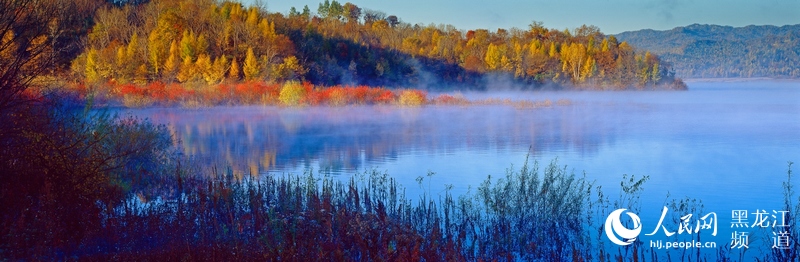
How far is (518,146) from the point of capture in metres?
15.0

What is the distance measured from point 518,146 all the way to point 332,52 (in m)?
29.1

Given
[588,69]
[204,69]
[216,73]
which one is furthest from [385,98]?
[588,69]

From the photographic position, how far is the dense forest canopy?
1236 inches

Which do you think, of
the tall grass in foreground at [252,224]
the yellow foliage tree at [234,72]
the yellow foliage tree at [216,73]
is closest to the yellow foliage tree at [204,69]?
the yellow foliage tree at [216,73]

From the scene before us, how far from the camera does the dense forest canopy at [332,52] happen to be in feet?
103

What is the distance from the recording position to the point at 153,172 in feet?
29.5

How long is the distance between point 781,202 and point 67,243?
7855 millimetres

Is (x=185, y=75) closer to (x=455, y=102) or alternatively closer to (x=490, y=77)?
(x=455, y=102)

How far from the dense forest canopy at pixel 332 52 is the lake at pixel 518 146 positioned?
6607 mm

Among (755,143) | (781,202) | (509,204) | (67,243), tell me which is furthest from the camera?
(755,143)

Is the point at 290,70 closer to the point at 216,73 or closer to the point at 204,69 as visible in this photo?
the point at 216,73

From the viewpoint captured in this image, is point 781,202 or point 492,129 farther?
point 492,129

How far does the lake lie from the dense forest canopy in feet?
21.7

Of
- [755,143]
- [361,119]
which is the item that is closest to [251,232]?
[755,143]
